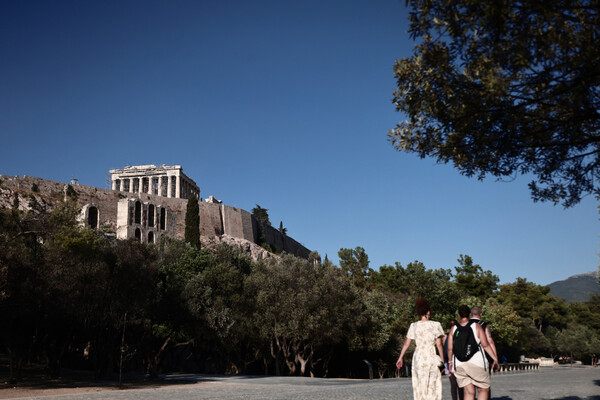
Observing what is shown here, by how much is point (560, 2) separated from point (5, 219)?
74.6 feet

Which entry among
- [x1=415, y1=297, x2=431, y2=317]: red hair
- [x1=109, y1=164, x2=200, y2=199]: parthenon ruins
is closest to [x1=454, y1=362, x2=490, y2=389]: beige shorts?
[x1=415, y1=297, x2=431, y2=317]: red hair

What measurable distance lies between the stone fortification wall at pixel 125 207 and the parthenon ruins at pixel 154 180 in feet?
88.2

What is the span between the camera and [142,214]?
8181 cm

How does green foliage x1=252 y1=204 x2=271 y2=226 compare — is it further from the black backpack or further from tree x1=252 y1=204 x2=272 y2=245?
the black backpack

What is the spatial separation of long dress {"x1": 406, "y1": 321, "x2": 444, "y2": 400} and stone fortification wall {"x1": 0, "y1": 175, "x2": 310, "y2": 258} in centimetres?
5917

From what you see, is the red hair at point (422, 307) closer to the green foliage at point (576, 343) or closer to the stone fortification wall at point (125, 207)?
the stone fortification wall at point (125, 207)

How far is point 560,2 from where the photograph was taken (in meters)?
7.10

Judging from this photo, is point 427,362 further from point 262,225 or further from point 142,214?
point 262,225

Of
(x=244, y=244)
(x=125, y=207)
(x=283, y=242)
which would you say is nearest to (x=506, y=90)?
(x=125, y=207)

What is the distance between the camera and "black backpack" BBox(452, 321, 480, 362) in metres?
9.27

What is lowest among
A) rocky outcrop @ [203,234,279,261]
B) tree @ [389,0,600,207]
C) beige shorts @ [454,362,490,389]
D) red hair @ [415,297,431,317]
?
beige shorts @ [454,362,490,389]

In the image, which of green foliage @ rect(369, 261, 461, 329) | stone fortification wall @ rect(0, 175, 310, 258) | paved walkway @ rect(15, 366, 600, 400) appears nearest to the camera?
paved walkway @ rect(15, 366, 600, 400)

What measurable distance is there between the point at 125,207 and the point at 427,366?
3013 inches

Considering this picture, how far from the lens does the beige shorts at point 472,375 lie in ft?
29.9
